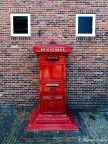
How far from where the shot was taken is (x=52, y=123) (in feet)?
16.9

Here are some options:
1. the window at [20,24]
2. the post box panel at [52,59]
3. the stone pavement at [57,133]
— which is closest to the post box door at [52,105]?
the stone pavement at [57,133]

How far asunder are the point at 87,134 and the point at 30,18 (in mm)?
3664

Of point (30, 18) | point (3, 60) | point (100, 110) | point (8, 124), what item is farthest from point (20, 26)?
point (100, 110)

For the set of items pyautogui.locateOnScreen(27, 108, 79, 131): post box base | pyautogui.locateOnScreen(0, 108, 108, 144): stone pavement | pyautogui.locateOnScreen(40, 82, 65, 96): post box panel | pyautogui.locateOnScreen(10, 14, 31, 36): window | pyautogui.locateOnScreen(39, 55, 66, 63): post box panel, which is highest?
pyautogui.locateOnScreen(10, 14, 31, 36): window

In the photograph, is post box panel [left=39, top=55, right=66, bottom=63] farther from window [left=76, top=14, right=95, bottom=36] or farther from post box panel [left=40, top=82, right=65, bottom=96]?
window [left=76, top=14, right=95, bottom=36]

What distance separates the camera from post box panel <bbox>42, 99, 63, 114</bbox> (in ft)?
17.2

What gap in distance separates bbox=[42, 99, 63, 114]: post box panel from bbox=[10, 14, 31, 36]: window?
2.19 metres

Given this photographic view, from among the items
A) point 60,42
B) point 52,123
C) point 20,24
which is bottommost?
point 52,123

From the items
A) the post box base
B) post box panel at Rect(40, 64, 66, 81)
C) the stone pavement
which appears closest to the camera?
the stone pavement

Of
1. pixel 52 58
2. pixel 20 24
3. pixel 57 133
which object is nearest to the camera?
pixel 57 133

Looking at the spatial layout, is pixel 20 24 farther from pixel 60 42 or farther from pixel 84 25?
pixel 84 25

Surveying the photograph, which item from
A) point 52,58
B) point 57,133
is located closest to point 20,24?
point 52,58

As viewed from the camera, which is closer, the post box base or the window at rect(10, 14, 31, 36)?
the post box base

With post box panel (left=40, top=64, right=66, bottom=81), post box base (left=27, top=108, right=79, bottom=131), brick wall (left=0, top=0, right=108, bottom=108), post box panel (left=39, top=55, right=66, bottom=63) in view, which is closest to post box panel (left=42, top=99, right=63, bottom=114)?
post box base (left=27, top=108, right=79, bottom=131)
